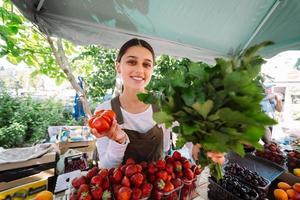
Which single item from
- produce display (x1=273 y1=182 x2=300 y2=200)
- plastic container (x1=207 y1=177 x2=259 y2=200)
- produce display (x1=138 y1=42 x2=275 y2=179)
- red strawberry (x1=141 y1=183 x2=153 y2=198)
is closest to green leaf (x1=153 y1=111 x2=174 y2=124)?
produce display (x1=138 y1=42 x2=275 y2=179)

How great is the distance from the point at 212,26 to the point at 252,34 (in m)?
0.54

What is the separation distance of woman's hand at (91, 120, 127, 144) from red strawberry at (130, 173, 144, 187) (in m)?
0.17

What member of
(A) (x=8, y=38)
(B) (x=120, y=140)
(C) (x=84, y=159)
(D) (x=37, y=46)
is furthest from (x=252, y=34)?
(D) (x=37, y=46)

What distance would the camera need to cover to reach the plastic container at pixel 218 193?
76 cm

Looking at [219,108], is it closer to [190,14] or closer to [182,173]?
[182,173]

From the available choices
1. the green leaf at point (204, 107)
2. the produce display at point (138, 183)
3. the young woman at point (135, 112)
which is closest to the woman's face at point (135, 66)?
the young woman at point (135, 112)

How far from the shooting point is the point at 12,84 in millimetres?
6188

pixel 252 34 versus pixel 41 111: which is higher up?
pixel 252 34

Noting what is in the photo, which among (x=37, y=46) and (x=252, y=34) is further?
(x=37, y=46)

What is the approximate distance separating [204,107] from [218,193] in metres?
0.60

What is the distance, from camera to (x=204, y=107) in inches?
17.7

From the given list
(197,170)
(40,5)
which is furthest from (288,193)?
(40,5)

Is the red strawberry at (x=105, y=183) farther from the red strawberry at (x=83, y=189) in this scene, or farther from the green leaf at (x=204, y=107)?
the green leaf at (x=204, y=107)

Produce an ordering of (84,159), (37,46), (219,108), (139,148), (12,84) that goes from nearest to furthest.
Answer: (219,108), (139,148), (84,159), (37,46), (12,84)
